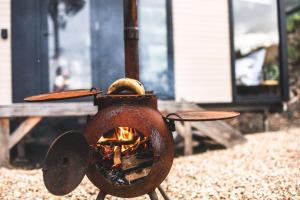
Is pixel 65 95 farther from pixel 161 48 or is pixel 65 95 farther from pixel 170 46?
pixel 170 46

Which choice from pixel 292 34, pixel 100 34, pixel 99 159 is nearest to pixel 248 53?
pixel 100 34

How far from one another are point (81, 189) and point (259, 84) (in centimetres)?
610

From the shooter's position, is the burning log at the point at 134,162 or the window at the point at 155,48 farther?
the window at the point at 155,48

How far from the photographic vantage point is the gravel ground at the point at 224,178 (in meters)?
4.38

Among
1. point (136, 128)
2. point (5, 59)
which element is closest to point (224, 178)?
point (136, 128)

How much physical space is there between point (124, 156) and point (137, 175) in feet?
0.68

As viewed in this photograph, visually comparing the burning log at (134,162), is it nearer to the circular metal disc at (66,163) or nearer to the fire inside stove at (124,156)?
the fire inside stove at (124,156)

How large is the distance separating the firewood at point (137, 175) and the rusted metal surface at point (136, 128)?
9 cm

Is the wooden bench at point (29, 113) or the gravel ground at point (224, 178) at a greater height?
the wooden bench at point (29, 113)

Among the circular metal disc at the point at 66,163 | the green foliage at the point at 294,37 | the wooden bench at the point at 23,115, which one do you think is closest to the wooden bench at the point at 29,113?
the wooden bench at the point at 23,115

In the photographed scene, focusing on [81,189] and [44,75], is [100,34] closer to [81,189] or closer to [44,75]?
[44,75]

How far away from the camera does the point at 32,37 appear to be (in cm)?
702

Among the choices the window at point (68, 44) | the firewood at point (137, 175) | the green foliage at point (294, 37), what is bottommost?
the firewood at point (137, 175)

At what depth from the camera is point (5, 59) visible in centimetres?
695
